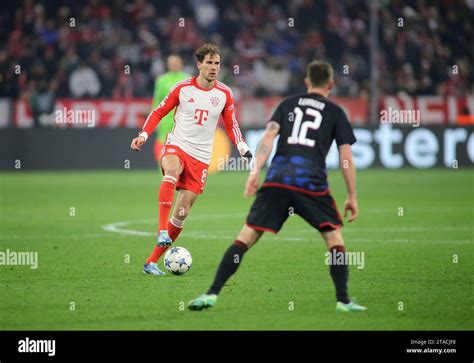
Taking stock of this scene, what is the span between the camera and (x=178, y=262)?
33.9ft

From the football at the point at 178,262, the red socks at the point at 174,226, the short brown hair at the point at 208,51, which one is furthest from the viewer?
the red socks at the point at 174,226

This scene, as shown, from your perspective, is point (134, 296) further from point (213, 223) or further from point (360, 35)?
point (360, 35)

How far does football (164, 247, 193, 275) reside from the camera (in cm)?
1036

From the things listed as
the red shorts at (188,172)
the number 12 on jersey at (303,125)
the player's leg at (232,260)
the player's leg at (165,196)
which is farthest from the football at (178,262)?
the number 12 on jersey at (303,125)

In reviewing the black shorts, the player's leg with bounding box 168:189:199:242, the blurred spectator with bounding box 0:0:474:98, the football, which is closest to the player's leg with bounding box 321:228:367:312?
the black shorts

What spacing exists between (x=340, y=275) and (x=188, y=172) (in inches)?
118

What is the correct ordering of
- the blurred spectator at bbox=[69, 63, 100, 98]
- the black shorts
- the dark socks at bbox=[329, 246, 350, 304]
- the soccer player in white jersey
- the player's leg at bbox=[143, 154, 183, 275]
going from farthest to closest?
the blurred spectator at bbox=[69, 63, 100, 98] → the soccer player in white jersey → the player's leg at bbox=[143, 154, 183, 275] → the dark socks at bbox=[329, 246, 350, 304] → the black shorts

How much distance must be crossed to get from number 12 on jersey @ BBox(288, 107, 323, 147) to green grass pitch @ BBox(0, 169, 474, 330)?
4.41 ft

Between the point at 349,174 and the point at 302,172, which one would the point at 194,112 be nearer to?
the point at 302,172

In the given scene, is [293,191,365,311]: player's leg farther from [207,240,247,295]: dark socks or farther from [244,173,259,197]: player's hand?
[207,240,247,295]: dark socks

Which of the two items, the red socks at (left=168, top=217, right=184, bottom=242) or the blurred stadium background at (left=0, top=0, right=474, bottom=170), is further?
the blurred stadium background at (left=0, top=0, right=474, bottom=170)

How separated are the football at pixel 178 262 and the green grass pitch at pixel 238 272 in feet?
0.59

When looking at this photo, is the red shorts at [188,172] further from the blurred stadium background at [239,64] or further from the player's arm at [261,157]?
the blurred stadium background at [239,64]

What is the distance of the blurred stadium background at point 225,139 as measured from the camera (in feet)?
34.8
